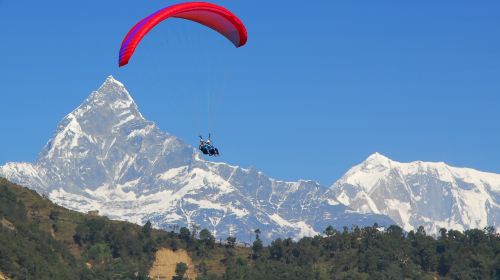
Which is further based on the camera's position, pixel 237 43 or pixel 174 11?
pixel 237 43

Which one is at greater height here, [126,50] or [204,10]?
[204,10]

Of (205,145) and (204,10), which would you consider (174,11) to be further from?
(205,145)

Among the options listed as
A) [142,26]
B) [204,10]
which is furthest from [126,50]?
[204,10]

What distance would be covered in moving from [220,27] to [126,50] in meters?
14.8

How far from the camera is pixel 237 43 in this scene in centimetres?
11338

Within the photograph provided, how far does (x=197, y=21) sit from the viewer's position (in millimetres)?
111625

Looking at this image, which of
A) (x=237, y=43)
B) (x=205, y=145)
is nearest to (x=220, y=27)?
(x=237, y=43)

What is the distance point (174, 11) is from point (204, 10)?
408 centimetres

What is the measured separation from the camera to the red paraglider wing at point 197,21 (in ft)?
334

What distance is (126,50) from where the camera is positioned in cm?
10112

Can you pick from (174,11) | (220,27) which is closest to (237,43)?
(220,27)

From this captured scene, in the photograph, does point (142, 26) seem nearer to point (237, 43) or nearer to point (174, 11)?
point (174, 11)

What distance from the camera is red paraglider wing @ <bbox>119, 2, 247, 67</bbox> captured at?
101875mm

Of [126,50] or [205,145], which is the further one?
[205,145]
